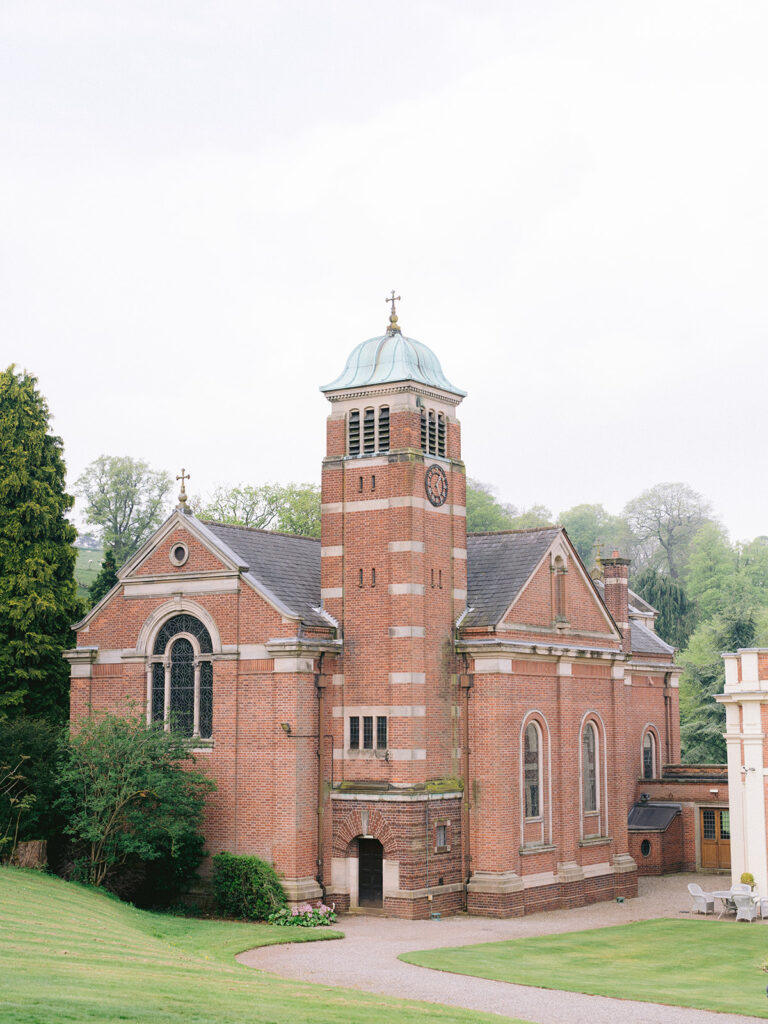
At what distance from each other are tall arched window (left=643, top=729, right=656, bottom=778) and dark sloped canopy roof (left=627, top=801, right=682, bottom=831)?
4.06m

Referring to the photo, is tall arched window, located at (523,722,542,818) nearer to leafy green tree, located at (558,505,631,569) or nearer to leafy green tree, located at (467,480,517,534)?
leafy green tree, located at (467,480,517,534)

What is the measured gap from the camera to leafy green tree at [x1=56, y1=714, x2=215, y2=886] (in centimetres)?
3123

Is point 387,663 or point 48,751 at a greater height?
point 387,663

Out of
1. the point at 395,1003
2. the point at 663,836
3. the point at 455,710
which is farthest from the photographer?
the point at 663,836

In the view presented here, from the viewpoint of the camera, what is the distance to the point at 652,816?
4597 centimetres

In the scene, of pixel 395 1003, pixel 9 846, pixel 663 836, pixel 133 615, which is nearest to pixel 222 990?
pixel 395 1003

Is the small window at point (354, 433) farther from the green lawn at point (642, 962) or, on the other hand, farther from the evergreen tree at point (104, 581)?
the evergreen tree at point (104, 581)

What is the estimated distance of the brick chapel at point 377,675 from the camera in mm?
32625

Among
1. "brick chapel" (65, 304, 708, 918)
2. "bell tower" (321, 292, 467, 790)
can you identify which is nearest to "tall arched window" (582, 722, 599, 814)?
"brick chapel" (65, 304, 708, 918)

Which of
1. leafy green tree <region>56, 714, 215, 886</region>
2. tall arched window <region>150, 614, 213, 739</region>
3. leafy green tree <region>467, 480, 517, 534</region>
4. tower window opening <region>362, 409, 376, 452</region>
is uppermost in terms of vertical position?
leafy green tree <region>467, 480, 517, 534</region>

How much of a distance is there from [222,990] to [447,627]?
55.5 ft

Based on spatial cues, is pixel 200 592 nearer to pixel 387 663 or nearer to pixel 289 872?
pixel 387 663

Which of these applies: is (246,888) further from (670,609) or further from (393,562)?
(670,609)

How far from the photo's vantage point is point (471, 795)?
111 ft
